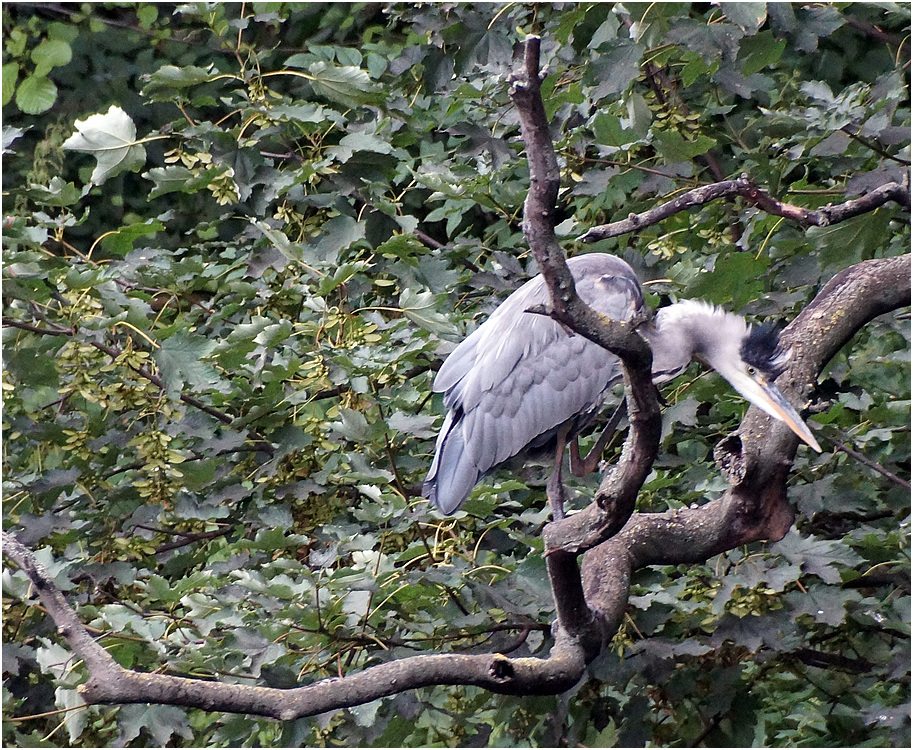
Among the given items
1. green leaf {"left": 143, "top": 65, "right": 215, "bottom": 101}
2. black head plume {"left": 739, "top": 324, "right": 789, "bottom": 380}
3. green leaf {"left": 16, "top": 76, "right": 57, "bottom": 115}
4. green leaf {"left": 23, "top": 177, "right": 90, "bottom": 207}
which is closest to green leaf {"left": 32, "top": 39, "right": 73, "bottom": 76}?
green leaf {"left": 16, "top": 76, "right": 57, "bottom": 115}

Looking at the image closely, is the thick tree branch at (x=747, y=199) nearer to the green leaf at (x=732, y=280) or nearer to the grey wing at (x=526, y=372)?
the green leaf at (x=732, y=280)

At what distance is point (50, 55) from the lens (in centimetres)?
405

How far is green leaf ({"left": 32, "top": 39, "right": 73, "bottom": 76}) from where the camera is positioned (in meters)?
4.03

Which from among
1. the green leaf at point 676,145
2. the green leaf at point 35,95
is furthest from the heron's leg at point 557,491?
the green leaf at point 35,95

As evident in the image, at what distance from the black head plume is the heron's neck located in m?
0.12

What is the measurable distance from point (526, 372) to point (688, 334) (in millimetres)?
428

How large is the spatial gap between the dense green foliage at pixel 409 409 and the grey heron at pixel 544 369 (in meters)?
0.10

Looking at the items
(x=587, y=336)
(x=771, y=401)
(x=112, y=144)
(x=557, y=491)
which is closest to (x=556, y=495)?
(x=557, y=491)

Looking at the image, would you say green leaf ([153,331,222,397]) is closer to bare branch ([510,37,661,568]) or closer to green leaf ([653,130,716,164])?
bare branch ([510,37,661,568])

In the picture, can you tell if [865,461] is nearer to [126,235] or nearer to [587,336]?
[587,336]

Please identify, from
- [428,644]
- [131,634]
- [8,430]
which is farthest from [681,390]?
[8,430]

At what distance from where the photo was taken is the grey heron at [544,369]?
2.42m

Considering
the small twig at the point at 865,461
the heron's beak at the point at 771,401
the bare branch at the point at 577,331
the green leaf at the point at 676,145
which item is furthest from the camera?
the small twig at the point at 865,461

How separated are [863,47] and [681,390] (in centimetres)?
202
